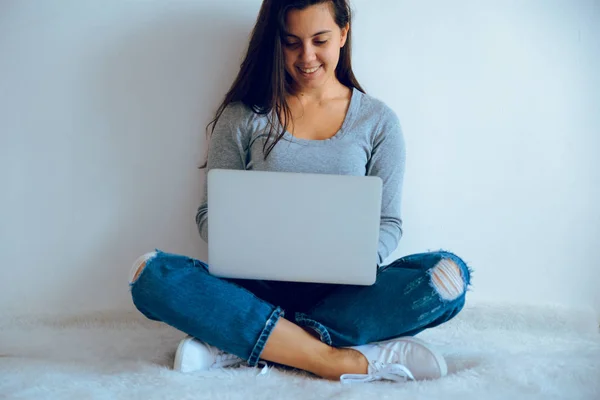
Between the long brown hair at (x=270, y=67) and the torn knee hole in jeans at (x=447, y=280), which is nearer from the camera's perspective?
the torn knee hole in jeans at (x=447, y=280)

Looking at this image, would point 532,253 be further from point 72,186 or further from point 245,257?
point 72,186

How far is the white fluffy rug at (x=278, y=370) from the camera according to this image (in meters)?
0.99

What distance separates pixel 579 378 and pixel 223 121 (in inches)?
36.3

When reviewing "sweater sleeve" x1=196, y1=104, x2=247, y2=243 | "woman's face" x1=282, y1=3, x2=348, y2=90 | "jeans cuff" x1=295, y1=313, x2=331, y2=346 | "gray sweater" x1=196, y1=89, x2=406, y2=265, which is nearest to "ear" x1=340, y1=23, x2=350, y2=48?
"woman's face" x1=282, y1=3, x2=348, y2=90

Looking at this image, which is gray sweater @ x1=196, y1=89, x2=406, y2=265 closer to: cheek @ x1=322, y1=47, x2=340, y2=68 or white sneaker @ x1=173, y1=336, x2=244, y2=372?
cheek @ x1=322, y1=47, x2=340, y2=68

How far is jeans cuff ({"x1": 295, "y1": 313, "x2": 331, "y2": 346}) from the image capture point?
3.58 ft

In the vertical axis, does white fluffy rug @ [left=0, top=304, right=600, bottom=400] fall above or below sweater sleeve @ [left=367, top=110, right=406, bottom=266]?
below

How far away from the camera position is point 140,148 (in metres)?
1.41

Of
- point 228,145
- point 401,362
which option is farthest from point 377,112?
point 401,362

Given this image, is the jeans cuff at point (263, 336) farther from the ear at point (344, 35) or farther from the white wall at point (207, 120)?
the ear at point (344, 35)

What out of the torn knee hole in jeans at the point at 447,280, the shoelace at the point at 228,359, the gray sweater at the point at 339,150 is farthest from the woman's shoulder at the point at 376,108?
the shoelace at the point at 228,359

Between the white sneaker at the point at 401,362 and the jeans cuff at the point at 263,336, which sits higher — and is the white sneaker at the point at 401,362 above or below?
below

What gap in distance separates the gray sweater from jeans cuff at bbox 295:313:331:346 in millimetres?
259

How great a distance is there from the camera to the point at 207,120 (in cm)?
142
